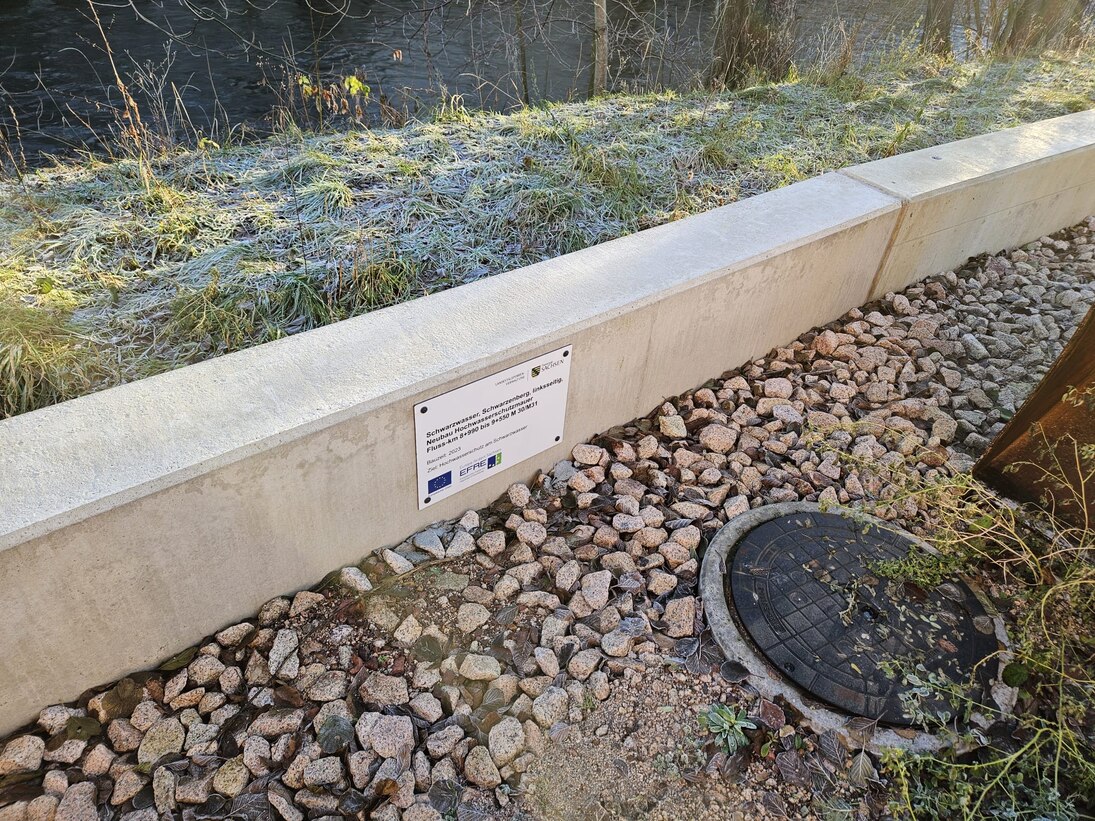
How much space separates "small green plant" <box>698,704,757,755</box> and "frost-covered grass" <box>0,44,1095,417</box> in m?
1.81

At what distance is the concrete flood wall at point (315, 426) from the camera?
1.58 metres

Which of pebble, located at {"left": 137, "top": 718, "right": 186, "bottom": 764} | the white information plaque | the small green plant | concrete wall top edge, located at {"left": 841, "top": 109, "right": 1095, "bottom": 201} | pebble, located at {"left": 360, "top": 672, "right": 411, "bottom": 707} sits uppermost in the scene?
concrete wall top edge, located at {"left": 841, "top": 109, "right": 1095, "bottom": 201}

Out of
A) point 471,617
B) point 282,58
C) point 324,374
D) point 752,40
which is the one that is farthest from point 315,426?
point 282,58

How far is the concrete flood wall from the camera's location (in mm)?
1580

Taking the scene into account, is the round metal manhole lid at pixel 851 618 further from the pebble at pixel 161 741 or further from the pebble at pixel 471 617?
the pebble at pixel 161 741

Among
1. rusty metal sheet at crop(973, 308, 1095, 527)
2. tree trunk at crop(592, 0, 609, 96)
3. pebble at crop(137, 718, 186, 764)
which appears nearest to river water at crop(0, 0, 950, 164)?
tree trunk at crop(592, 0, 609, 96)

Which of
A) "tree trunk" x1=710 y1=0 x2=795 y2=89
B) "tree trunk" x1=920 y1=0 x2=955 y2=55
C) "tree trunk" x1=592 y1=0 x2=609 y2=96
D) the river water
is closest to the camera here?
"tree trunk" x1=592 y1=0 x2=609 y2=96

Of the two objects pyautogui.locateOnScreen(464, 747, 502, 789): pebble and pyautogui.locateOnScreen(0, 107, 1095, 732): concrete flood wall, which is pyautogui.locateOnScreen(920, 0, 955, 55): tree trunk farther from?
pyautogui.locateOnScreen(464, 747, 502, 789): pebble

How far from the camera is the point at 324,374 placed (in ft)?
6.33

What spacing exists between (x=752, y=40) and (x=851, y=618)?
5.14m

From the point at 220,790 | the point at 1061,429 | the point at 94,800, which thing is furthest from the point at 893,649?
the point at 94,800

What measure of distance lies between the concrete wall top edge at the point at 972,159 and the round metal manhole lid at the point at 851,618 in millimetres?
1677

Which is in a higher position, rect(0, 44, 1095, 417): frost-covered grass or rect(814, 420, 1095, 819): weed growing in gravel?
rect(0, 44, 1095, 417): frost-covered grass

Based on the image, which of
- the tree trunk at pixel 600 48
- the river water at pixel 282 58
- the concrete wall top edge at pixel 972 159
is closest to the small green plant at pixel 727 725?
the concrete wall top edge at pixel 972 159
